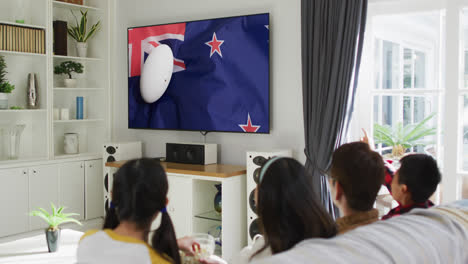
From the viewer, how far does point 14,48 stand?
4848 mm

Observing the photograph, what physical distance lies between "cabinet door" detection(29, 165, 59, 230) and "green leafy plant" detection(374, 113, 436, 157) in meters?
3.06

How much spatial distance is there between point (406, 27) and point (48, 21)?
3.33 meters

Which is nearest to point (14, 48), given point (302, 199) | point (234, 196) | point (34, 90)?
point (34, 90)

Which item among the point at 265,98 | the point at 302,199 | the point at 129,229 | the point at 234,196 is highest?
the point at 265,98

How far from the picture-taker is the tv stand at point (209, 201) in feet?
13.8

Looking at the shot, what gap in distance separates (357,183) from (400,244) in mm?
A: 579

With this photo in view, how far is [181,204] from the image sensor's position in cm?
445

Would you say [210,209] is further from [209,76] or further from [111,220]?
[111,220]

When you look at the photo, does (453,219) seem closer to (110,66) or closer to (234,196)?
(234,196)

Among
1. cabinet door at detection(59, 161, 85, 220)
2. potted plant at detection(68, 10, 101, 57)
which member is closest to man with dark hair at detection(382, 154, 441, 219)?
cabinet door at detection(59, 161, 85, 220)

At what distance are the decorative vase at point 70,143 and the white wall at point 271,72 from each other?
17.0 inches

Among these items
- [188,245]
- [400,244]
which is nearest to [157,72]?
[188,245]

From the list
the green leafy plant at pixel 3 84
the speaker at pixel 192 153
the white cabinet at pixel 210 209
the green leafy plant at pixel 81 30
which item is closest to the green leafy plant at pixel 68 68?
the green leafy plant at pixel 81 30

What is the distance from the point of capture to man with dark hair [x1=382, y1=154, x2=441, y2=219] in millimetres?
2127
